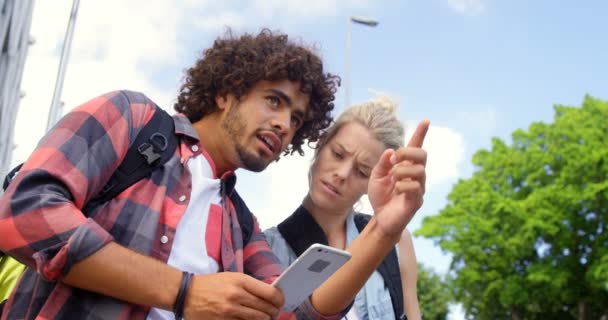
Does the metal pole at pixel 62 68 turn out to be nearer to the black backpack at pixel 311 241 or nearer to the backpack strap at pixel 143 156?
the black backpack at pixel 311 241

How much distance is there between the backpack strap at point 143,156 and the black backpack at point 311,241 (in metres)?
1.35

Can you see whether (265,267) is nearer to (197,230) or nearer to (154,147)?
(197,230)

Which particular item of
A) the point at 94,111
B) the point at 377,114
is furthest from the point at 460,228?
the point at 94,111

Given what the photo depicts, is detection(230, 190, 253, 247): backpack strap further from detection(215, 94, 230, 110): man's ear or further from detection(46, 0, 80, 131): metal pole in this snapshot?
detection(46, 0, 80, 131): metal pole

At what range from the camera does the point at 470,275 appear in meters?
26.4

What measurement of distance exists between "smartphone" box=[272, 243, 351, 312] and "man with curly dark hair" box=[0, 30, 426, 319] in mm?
53

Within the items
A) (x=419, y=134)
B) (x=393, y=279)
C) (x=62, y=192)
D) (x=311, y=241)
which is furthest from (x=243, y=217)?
(x=393, y=279)

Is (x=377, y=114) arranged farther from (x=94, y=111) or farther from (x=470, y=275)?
(x=470, y=275)

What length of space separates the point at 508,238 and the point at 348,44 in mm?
13829

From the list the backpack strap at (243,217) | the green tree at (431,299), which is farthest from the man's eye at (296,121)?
the green tree at (431,299)

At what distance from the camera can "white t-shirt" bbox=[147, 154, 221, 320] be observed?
84.0 inches

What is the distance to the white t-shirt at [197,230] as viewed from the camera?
2.13m

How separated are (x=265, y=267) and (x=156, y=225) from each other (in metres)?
0.57

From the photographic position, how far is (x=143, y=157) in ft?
6.98
